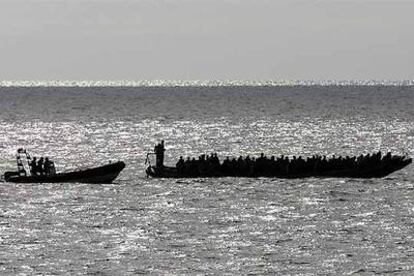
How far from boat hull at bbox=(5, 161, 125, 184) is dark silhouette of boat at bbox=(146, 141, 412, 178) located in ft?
10.4

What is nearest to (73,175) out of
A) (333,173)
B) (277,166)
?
Answer: (277,166)

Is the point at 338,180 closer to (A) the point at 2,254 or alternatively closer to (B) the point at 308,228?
(B) the point at 308,228

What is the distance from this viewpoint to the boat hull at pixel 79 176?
57.9 metres

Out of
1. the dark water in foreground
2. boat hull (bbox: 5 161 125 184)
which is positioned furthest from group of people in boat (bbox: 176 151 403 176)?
boat hull (bbox: 5 161 125 184)

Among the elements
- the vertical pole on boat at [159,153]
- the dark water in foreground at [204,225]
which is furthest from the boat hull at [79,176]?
the vertical pole on boat at [159,153]

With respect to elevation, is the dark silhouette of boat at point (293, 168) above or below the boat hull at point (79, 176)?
above

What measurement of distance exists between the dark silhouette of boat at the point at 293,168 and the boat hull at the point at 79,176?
318 cm

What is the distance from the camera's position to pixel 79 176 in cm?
5800

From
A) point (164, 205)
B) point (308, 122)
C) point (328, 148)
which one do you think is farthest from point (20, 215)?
point (308, 122)

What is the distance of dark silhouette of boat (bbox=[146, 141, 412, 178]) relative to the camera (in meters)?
60.7

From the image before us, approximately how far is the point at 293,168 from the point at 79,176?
1186 cm

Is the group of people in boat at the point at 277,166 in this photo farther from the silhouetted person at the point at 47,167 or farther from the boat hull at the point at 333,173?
the silhouetted person at the point at 47,167

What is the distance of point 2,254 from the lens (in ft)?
124

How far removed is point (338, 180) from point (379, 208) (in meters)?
11.3
